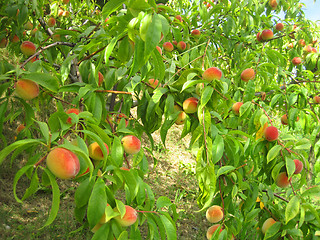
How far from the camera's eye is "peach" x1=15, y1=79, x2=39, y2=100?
29.0 inches

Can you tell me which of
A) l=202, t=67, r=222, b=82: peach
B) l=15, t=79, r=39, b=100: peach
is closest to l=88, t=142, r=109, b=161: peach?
l=15, t=79, r=39, b=100: peach

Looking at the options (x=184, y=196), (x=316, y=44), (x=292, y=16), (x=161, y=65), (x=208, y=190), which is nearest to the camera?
(x=161, y=65)

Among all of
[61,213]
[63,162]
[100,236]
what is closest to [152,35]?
[63,162]

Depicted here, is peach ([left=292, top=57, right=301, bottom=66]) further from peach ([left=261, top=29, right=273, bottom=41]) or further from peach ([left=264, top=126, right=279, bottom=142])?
peach ([left=264, top=126, right=279, bottom=142])

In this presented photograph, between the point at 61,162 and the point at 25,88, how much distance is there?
35cm

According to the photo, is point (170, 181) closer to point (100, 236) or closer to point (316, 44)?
point (316, 44)

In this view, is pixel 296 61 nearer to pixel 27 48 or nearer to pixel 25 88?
pixel 27 48

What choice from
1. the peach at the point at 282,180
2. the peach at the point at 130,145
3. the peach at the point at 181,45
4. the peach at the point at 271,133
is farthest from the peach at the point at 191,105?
the peach at the point at 181,45

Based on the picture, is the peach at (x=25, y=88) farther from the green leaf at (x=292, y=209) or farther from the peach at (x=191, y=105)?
the green leaf at (x=292, y=209)

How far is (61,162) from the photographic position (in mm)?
511

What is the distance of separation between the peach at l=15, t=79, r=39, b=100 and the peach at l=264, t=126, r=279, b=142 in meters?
0.83

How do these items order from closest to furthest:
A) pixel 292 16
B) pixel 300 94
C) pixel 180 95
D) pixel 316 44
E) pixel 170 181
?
pixel 180 95, pixel 300 94, pixel 292 16, pixel 316 44, pixel 170 181

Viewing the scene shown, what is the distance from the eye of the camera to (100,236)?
563 mm

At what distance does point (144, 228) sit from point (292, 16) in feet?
7.03
